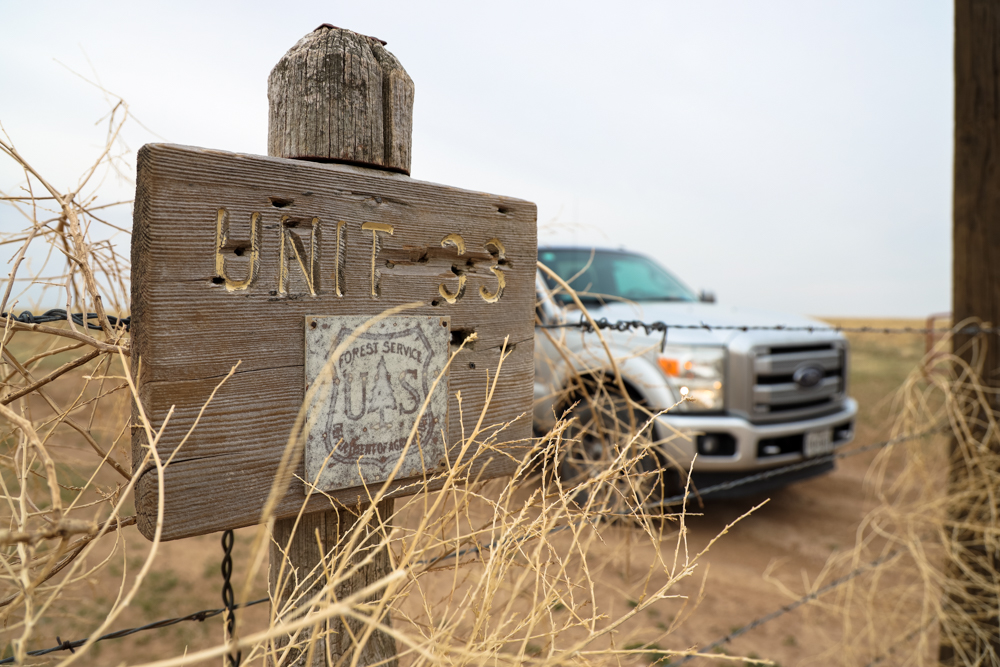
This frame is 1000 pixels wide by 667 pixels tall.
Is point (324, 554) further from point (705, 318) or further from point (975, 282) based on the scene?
point (705, 318)

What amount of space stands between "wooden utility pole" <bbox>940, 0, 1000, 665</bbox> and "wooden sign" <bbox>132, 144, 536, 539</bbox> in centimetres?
285

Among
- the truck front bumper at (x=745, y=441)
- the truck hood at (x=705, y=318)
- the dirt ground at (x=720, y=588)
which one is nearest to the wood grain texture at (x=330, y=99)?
the dirt ground at (x=720, y=588)

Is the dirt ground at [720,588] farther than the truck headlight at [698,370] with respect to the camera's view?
No

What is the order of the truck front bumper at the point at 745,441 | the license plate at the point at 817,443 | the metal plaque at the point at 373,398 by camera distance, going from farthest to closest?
the license plate at the point at 817,443 < the truck front bumper at the point at 745,441 < the metal plaque at the point at 373,398

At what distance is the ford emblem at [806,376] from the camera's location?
419cm


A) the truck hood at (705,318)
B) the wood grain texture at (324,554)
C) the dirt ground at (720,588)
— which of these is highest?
the truck hood at (705,318)

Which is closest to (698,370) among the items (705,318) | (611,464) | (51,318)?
(705,318)

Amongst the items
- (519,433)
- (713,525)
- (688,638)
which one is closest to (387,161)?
(519,433)

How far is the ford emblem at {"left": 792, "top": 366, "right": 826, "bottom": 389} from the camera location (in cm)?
419

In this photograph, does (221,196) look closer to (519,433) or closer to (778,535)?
(519,433)

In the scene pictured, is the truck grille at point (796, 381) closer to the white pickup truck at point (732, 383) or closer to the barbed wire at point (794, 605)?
the white pickup truck at point (732, 383)

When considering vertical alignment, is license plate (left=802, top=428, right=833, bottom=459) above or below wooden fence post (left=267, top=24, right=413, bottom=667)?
below

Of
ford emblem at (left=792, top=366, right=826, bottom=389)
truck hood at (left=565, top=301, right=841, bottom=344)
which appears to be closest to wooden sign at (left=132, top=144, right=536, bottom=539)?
truck hood at (left=565, top=301, right=841, bottom=344)

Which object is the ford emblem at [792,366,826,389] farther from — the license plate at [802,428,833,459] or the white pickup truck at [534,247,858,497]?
the license plate at [802,428,833,459]
